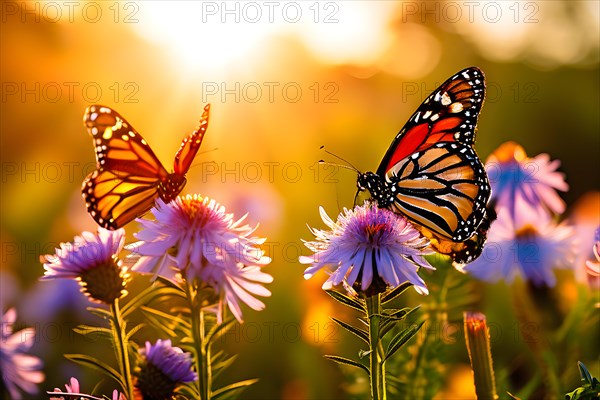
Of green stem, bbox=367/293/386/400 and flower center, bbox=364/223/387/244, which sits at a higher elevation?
flower center, bbox=364/223/387/244

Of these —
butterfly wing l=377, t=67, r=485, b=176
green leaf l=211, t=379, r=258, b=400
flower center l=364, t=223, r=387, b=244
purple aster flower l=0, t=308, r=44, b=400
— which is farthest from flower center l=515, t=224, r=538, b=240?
purple aster flower l=0, t=308, r=44, b=400

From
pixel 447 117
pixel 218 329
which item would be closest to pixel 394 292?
pixel 218 329

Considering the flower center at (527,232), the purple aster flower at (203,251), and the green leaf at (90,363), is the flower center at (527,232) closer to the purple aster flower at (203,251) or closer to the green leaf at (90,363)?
the purple aster flower at (203,251)

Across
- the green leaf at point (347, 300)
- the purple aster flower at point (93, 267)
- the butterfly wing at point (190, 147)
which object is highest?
the butterfly wing at point (190, 147)

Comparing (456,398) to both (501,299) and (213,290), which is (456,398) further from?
(501,299)

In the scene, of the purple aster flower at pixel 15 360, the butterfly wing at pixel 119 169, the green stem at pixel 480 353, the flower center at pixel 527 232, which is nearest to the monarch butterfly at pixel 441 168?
the green stem at pixel 480 353

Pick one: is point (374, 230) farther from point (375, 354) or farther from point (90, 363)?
point (90, 363)

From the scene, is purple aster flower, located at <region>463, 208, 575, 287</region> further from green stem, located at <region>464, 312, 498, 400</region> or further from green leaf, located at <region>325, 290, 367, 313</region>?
green leaf, located at <region>325, 290, 367, 313</region>
